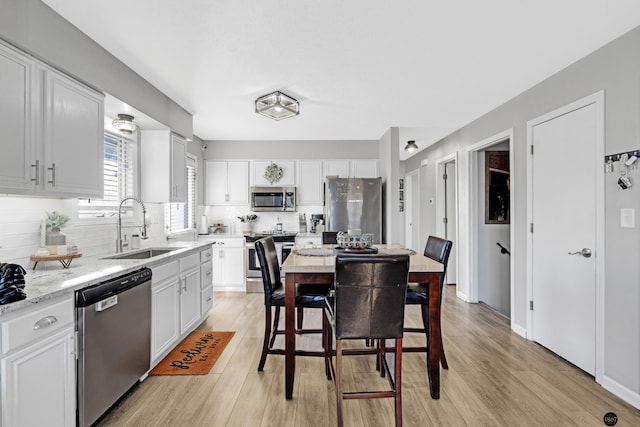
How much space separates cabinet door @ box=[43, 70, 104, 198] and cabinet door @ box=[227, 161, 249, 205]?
3.26m

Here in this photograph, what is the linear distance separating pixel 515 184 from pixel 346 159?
2.81 metres

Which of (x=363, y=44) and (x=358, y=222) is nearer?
(x=363, y=44)

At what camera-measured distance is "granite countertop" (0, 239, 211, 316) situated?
5.02 ft

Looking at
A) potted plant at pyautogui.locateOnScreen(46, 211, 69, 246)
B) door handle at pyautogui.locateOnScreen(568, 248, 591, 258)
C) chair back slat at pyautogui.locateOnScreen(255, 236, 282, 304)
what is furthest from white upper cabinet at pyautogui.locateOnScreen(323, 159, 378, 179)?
potted plant at pyautogui.locateOnScreen(46, 211, 69, 246)

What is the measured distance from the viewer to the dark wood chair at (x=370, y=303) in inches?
73.8

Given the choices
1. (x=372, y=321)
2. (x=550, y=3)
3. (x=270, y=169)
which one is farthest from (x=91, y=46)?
(x=270, y=169)

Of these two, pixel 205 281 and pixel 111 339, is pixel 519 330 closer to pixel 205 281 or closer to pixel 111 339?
pixel 205 281

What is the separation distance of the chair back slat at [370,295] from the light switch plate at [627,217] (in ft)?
5.27

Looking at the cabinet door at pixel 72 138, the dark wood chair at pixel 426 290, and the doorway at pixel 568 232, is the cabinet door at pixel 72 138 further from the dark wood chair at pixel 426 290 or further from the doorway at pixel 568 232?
the doorway at pixel 568 232

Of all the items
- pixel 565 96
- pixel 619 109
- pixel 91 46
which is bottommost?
pixel 619 109

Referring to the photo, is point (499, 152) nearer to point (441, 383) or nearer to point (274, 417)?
point (441, 383)

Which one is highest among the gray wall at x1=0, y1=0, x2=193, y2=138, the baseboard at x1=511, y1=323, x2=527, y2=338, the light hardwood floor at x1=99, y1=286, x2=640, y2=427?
the gray wall at x1=0, y1=0, x2=193, y2=138

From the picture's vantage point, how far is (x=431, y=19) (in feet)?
7.09

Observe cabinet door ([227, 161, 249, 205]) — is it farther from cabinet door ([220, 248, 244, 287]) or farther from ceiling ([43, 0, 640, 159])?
ceiling ([43, 0, 640, 159])
